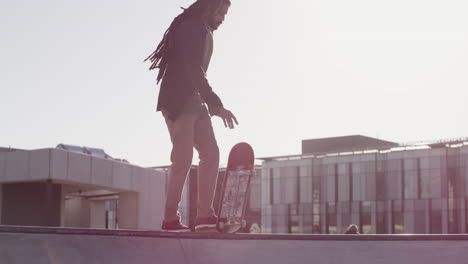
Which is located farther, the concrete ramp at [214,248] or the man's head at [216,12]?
the man's head at [216,12]

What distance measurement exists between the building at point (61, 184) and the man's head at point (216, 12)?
3413cm

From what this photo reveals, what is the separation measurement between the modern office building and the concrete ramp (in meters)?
69.2

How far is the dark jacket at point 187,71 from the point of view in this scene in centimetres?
704

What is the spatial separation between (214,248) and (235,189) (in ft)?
4.80

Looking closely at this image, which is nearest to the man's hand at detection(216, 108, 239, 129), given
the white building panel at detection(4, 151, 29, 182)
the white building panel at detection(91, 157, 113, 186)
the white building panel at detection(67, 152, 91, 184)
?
the white building panel at detection(67, 152, 91, 184)

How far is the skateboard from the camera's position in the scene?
23.2 ft

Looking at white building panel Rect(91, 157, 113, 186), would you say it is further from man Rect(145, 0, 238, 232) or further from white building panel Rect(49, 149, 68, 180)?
man Rect(145, 0, 238, 232)

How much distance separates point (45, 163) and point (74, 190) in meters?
8.52

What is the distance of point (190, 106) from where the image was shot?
7.19 metres

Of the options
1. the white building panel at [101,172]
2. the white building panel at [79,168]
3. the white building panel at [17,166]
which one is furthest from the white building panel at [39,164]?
the white building panel at [101,172]

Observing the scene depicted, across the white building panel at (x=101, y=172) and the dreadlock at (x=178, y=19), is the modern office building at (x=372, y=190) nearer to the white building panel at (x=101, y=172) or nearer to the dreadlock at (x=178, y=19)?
the white building panel at (x=101, y=172)

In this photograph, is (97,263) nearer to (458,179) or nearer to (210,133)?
(210,133)

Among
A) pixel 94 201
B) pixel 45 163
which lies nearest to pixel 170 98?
pixel 45 163

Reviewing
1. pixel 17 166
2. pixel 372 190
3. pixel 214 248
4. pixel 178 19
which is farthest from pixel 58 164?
pixel 372 190
